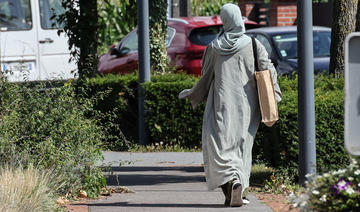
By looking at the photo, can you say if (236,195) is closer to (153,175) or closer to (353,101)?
(153,175)

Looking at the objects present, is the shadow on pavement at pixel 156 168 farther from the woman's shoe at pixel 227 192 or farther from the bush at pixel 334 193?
the bush at pixel 334 193

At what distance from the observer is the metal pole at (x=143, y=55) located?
10430mm

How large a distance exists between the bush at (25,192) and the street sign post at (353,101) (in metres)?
3.10

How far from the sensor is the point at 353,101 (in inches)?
137

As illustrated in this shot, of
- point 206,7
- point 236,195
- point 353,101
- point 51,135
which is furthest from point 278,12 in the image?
point 353,101

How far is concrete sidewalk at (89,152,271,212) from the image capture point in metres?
6.83

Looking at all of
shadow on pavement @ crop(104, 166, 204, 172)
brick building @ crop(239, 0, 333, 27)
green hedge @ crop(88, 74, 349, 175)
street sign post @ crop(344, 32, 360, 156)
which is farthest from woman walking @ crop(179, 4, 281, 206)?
brick building @ crop(239, 0, 333, 27)

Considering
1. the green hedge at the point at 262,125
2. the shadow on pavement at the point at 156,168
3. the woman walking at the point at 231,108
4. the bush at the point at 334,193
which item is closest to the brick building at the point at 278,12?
the green hedge at the point at 262,125

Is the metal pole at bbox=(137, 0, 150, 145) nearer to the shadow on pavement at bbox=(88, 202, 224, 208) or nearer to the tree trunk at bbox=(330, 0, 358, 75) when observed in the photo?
the tree trunk at bbox=(330, 0, 358, 75)

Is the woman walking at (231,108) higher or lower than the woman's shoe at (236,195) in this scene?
higher

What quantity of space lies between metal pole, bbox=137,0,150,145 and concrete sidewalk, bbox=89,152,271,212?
49cm

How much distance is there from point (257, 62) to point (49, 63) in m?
8.94

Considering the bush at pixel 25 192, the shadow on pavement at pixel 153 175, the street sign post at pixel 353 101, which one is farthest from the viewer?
the shadow on pavement at pixel 153 175

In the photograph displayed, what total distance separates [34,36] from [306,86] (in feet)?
30.2
